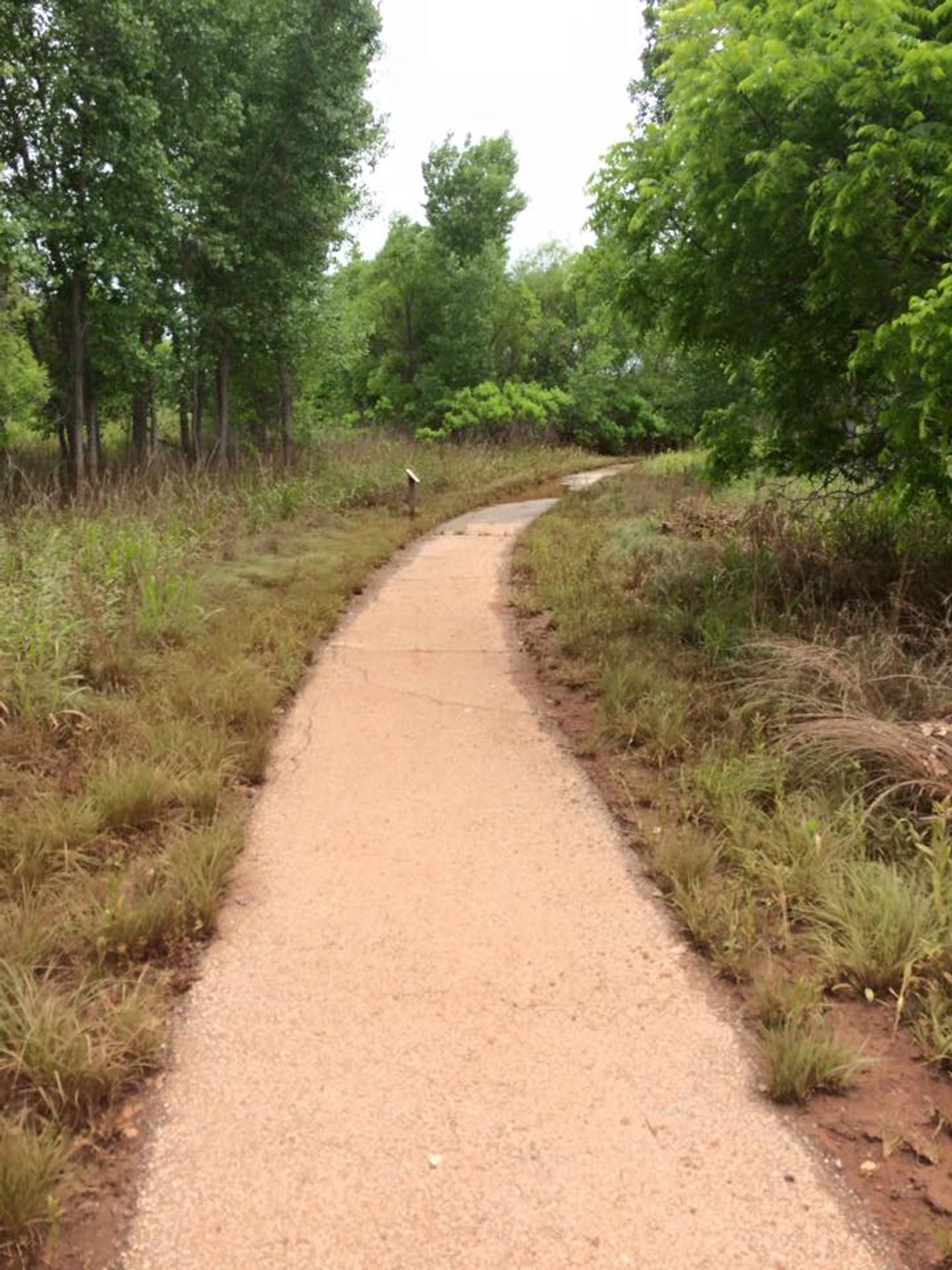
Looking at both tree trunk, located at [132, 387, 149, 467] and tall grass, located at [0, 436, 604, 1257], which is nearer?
tall grass, located at [0, 436, 604, 1257]

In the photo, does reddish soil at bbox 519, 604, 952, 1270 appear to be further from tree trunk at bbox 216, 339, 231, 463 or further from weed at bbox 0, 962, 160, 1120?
tree trunk at bbox 216, 339, 231, 463

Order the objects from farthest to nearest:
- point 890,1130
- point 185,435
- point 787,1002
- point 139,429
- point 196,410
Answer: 1. point 185,435
2. point 196,410
3. point 139,429
4. point 787,1002
5. point 890,1130

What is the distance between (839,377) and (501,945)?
491 cm

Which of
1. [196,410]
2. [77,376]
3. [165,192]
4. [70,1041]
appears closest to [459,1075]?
[70,1041]

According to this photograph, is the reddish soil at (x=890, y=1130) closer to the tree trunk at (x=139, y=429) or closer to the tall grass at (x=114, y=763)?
the tall grass at (x=114, y=763)

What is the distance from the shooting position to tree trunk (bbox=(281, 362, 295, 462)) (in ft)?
55.4

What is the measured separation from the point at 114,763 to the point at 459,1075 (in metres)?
2.23

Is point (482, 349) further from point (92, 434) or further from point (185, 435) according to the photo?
point (92, 434)

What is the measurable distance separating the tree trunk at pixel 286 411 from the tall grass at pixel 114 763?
8.01m

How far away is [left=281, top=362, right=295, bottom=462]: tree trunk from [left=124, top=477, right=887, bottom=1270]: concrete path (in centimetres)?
1436

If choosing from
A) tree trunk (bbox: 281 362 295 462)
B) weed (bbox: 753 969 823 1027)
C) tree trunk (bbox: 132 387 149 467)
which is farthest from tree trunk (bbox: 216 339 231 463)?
weed (bbox: 753 969 823 1027)

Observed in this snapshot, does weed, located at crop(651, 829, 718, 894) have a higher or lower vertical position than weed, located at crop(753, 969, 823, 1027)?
higher

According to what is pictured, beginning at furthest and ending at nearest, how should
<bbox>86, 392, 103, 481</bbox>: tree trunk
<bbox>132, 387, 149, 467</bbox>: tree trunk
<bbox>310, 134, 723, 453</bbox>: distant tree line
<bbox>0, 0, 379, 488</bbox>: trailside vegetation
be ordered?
1. <bbox>310, 134, 723, 453</bbox>: distant tree line
2. <bbox>132, 387, 149, 467</bbox>: tree trunk
3. <bbox>86, 392, 103, 481</bbox>: tree trunk
4. <bbox>0, 0, 379, 488</bbox>: trailside vegetation

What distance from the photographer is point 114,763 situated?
3.61 m
